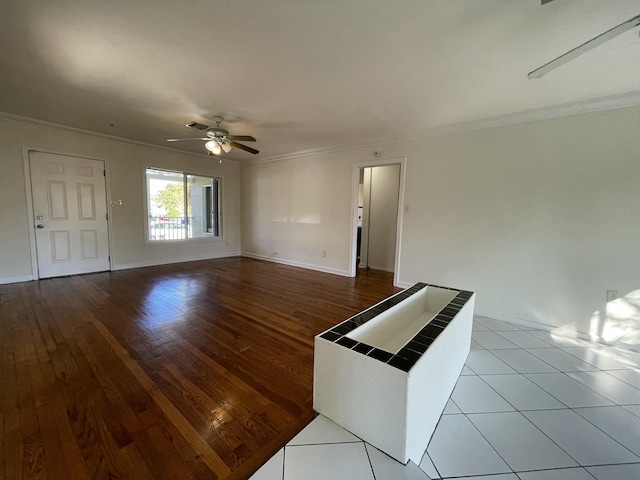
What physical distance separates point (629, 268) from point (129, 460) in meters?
4.29

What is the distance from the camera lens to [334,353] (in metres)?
1.36

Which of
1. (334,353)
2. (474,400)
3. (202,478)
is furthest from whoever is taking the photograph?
(474,400)

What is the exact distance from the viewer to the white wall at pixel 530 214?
2.51m

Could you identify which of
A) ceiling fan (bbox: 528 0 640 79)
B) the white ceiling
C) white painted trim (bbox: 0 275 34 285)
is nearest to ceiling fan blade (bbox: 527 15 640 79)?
ceiling fan (bbox: 528 0 640 79)

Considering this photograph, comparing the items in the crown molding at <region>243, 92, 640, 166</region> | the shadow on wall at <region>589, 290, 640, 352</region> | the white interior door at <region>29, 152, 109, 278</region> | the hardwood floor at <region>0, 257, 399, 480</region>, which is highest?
the crown molding at <region>243, 92, 640, 166</region>

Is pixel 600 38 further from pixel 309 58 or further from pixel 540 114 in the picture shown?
pixel 540 114

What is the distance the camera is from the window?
5.34m

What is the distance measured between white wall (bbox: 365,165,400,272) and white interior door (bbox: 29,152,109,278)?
5.34m

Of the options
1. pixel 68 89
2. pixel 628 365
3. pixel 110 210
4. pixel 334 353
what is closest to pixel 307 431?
pixel 334 353

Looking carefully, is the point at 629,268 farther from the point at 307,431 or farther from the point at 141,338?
the point at 141,338

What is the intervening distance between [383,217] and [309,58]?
390cm

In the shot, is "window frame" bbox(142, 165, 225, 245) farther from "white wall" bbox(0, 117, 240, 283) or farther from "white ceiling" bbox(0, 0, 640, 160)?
"white ceiling" bbox(0, 0, 640, 160)

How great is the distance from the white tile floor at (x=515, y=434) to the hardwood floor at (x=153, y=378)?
0.21 metres

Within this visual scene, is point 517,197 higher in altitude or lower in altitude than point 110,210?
higher
